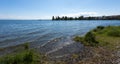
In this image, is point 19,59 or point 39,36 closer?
point 19,59

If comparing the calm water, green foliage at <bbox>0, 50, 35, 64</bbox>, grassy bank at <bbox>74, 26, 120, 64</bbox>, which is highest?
green foliage at <bbox>0, 50, 35, 64</bbox>

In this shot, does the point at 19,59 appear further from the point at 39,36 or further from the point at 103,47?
the point at 39,36

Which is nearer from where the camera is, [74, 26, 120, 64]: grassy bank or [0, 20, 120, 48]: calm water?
[74, 26, 120, 64]: grassy bank

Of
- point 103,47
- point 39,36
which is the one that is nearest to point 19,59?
point 103,47

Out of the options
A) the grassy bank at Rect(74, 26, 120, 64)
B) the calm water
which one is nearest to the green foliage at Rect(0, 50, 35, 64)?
the grassy bank at Rect(74, 26, 120, 64)

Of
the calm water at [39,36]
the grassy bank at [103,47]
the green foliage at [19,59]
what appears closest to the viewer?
the green foliage at [19,59]

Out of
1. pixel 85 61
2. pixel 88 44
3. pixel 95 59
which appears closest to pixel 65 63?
pixel 85 61

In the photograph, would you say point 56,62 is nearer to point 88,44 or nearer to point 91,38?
point 88,44

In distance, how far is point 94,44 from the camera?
19.7m

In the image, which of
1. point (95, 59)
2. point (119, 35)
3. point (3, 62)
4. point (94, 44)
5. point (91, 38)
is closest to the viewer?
point (3, 62)

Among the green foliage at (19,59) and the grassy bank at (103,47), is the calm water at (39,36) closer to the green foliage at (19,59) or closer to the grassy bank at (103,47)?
the grassy bank at (103,47)

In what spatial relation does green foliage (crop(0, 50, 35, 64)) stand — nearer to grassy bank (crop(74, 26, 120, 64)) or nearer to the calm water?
grassy bank (crop(74, 26, 120, 64))

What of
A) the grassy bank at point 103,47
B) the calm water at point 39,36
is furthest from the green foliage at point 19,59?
the calm water at point 39,36

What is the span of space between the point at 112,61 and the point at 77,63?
8.16 feet
